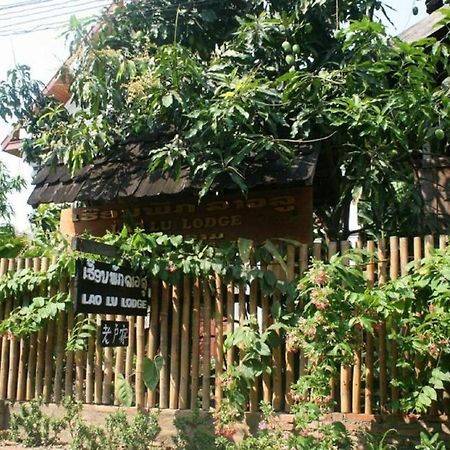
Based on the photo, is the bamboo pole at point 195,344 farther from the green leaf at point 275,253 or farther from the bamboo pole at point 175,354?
the green leaf at point 275,253

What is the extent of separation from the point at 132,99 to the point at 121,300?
2218mm

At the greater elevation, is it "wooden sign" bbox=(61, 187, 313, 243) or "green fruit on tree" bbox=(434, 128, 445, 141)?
"green fruit on tree" bbox=(434, 128, 445, 141)

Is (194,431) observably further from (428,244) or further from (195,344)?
(428,244)

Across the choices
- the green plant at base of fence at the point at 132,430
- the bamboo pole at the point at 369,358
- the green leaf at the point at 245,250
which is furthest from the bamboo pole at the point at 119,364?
the bamboo pole at the point at 369,358

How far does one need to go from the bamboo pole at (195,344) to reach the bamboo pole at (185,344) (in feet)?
0.19

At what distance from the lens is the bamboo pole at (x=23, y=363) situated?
682cm

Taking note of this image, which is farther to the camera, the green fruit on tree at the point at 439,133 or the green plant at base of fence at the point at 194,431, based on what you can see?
the green fruit on tree at the point at 439,133

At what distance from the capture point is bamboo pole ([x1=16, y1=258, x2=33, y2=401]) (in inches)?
269

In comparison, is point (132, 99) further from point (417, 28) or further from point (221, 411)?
point (417, 28)

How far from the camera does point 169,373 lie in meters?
6.16

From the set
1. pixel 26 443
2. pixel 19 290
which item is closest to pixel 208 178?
pixel 19 290

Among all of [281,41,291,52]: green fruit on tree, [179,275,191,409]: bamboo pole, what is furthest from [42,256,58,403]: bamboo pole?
[281,41,291,52]: green fruit on tree

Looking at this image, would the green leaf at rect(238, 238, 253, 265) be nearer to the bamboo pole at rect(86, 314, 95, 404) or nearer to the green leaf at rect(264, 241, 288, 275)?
the green leaf at rect(264, 241, 288, 275)

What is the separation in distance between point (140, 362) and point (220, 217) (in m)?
1.74
